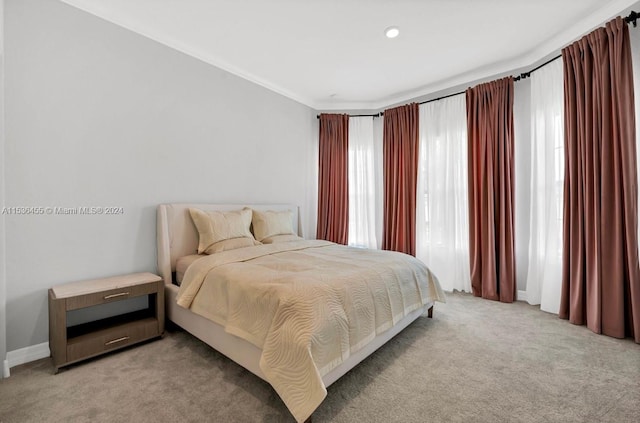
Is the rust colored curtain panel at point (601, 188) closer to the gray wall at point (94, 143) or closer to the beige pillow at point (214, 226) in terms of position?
the beige pillow at point (214, 226)

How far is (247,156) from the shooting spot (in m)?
3.53

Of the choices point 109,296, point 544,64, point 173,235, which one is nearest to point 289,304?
point 109,296

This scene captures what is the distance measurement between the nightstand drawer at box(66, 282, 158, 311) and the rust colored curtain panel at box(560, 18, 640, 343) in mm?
3708

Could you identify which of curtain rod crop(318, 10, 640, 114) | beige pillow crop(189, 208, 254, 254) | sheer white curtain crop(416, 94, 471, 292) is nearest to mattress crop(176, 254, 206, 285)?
beige pillow crop(189, 208, 254, 254)

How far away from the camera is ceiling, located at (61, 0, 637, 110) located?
7.50 ft

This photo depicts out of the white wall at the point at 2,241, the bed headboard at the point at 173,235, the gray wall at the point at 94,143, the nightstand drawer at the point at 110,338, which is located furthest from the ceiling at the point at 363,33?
the nightstand drawer at the point at 110,338

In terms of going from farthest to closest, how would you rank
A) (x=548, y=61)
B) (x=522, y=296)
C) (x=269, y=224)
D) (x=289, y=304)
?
(x=269, y=224), (x=522, y=296), (x=548, y=61), (x=289, y=304)

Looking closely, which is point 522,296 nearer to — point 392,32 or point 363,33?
point 392,32

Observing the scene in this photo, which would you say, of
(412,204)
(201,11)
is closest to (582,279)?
(412,204)

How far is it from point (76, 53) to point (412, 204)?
154 inches

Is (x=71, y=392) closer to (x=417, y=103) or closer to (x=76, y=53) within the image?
(x=76, y=53)

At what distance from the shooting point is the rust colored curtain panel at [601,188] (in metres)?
2.14

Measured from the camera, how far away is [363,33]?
2.65 m

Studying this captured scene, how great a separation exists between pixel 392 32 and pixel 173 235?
289 centimetres
